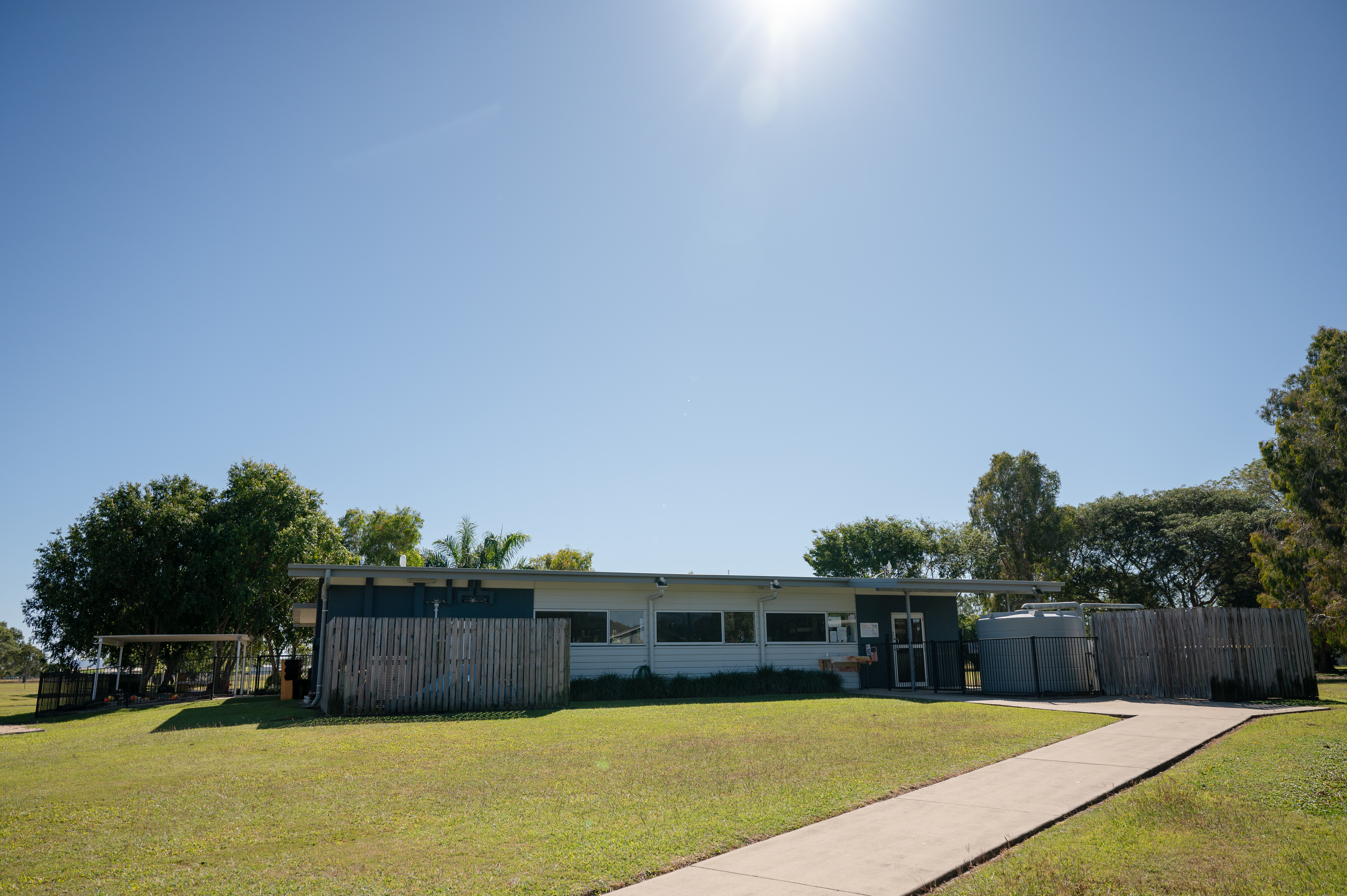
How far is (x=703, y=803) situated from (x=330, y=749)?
5.33 m

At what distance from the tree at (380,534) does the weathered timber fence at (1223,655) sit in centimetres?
3242

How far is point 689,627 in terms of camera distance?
65.3 ft

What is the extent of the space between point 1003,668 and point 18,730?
19391mm

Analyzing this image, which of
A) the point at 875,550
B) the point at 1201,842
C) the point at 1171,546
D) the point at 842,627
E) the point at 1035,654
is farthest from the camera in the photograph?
the point at 875,550

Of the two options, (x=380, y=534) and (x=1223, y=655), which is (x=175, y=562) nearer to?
(x=380, y=534)

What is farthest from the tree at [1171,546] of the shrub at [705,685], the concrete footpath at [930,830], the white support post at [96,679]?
the white support post at [96,679]

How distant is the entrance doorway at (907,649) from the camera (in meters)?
21.5

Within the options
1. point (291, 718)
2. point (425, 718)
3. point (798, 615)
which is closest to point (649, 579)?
point (798, 615)

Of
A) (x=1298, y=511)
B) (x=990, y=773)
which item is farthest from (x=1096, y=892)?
(x=1298, y=511)

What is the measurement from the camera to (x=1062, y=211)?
14938 mm

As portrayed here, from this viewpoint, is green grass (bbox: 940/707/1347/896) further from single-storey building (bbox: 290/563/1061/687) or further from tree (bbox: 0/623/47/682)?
tree (bbox: 0/623/47/682)

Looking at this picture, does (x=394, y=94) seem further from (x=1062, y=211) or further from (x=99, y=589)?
(x=99, y=589)

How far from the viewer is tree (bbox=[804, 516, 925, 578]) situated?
168 ft

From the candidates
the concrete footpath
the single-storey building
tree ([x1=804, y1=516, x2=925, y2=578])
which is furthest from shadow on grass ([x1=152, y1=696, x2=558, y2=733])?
tree ([x1=804, y1=516, x2=925, y2=578])
